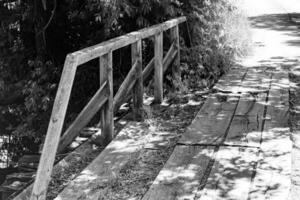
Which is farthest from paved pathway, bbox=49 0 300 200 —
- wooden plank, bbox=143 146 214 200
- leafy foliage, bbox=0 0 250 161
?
leafy foliage, bbox=0 0 250 161

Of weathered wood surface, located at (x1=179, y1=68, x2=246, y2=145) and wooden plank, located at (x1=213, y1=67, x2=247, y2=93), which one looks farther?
wooden plank, located at (x1=213, y1=67, x2=247, y2=93)

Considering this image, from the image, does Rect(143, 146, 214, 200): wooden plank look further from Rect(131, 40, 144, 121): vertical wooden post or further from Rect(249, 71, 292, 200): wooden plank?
Rect(131, 40, 144, 121): vertical wooden post

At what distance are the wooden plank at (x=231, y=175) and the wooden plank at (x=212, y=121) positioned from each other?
415 millimetres

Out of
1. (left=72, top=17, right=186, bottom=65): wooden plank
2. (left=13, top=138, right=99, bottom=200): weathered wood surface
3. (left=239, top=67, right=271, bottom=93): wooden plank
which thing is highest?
(left=72, top=17, right=186, bottom=65): wooden plank

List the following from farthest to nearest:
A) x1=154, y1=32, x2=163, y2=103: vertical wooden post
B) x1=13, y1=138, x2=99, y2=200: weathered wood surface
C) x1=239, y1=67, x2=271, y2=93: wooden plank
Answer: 1. x1=239, y1=67, x2=271, y2=93: wooden plank
2. x1=154, y1=32, x2=163, y2=103: vertical wooden post
3. x1=13, y1=138, x2=99, y2=200: weathered wood surface

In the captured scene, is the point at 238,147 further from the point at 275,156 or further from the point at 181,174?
the point at 181,174

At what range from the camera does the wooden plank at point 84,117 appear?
4.88 meters

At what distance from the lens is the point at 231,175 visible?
185 inches

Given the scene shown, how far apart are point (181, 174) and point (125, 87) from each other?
72.6 inches

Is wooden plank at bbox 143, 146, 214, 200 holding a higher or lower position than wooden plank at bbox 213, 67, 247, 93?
lower

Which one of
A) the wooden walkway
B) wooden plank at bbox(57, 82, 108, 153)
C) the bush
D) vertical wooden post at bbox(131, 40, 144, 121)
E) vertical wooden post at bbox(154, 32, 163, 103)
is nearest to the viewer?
the wooden walkway

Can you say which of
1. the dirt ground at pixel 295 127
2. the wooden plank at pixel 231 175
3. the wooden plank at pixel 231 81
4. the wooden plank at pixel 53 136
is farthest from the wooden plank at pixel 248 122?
the wooden plank at pixel 53 136

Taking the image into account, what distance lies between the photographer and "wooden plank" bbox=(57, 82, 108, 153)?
488 centimetres

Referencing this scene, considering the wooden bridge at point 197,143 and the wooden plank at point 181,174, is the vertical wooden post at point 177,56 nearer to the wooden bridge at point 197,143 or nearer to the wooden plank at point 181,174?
the wooden bridge at point 197,143
